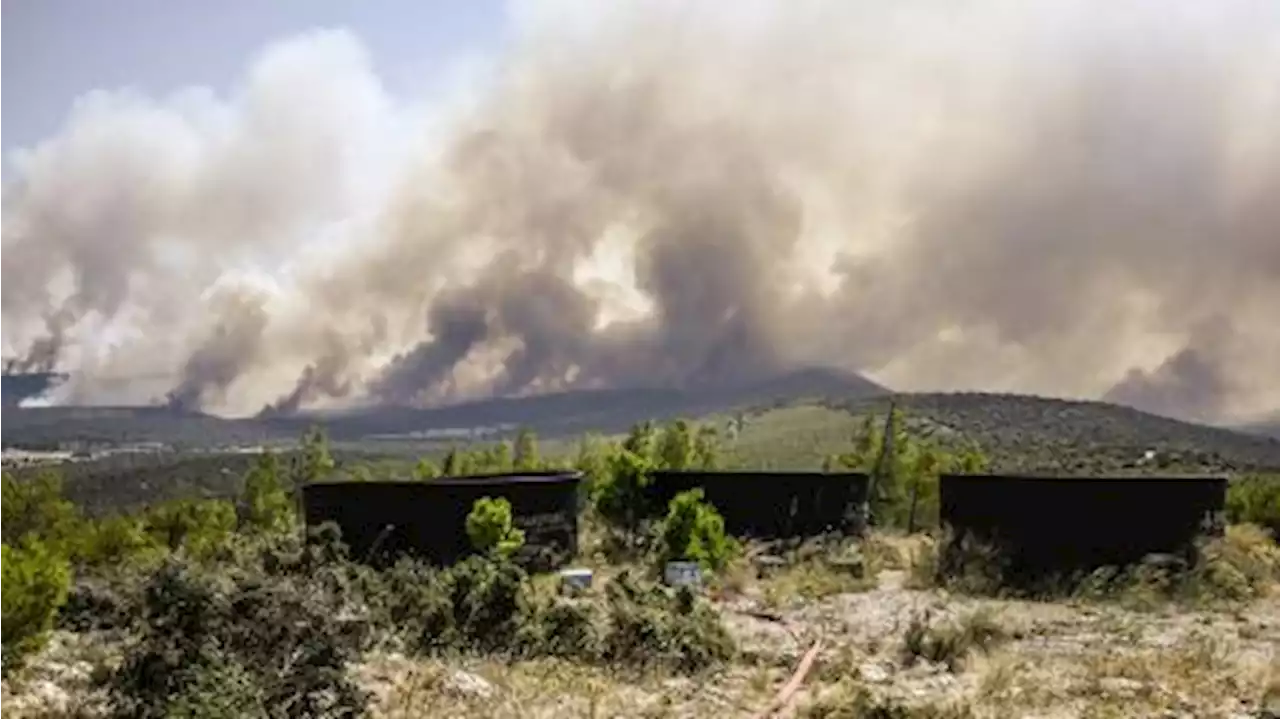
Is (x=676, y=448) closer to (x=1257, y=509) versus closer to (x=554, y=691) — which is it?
(x=1257, y=509)

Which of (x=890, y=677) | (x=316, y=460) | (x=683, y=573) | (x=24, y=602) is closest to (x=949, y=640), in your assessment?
(x=890, y=677)

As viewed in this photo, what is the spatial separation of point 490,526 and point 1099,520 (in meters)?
11.0

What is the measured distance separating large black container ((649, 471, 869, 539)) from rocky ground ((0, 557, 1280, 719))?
11439 mm

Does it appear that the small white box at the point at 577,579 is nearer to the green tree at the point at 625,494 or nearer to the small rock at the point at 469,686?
the green tree at the point at 625,494

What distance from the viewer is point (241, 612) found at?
12227 mm

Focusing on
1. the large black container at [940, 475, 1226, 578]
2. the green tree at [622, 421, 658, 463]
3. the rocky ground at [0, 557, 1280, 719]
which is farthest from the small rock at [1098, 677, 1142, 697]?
the green tree at [622, 421, 658, 463]

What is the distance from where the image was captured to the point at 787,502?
31.3 metres

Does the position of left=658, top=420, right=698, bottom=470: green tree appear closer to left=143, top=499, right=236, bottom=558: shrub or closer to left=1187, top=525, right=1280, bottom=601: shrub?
left=143, top=499, right=236, bottom=558: shrub

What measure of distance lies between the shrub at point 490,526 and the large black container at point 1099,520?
905cm

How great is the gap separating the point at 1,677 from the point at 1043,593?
16659 millimetres

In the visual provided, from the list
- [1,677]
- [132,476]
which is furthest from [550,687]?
[132,476]

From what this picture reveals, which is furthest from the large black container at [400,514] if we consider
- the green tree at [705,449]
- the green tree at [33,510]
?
the green tree at [705,449]

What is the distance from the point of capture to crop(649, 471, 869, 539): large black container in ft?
102

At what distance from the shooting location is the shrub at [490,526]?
2530cm
